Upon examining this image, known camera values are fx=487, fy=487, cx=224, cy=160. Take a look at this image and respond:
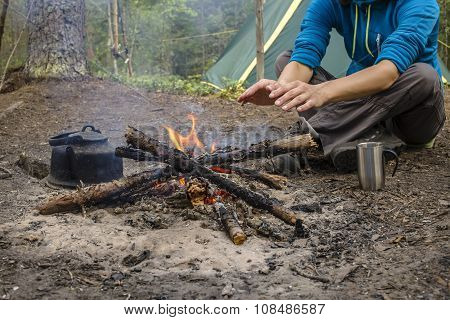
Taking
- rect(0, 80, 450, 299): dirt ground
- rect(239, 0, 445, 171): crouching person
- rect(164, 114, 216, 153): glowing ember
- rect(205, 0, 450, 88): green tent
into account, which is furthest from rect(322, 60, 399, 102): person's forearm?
rect(205, 0, 450, 88): green tent

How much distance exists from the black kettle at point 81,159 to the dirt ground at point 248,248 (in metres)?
0.16

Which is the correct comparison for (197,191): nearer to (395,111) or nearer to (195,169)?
(195,169)

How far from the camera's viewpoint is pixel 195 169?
286 centimetres

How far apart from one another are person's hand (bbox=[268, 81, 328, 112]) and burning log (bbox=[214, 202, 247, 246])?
24.3 inches

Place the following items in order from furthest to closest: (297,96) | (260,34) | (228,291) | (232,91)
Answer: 1. (232,91)
2. (260,34)
3. (297,96)
4. (228,291)

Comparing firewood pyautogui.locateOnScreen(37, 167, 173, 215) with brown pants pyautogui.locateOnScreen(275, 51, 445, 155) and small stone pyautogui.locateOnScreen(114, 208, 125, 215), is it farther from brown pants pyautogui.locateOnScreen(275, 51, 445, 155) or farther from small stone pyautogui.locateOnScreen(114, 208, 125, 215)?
brown pants pyautogui.locateOnScreen(275, 51, 445, 155)

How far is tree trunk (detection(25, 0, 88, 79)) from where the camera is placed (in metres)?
6.06

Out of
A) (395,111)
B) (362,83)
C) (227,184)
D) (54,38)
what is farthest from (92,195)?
(54,38)

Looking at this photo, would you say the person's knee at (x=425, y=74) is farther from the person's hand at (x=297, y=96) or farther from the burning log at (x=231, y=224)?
the burning log at (x=231, y=224)

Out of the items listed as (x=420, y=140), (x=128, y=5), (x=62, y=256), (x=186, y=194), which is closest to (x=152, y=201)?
(x=186, y=194)

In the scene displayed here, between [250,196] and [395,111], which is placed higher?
[395,111]

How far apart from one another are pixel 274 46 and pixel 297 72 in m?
4.32

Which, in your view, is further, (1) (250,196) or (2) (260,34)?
(2) (260,34)
